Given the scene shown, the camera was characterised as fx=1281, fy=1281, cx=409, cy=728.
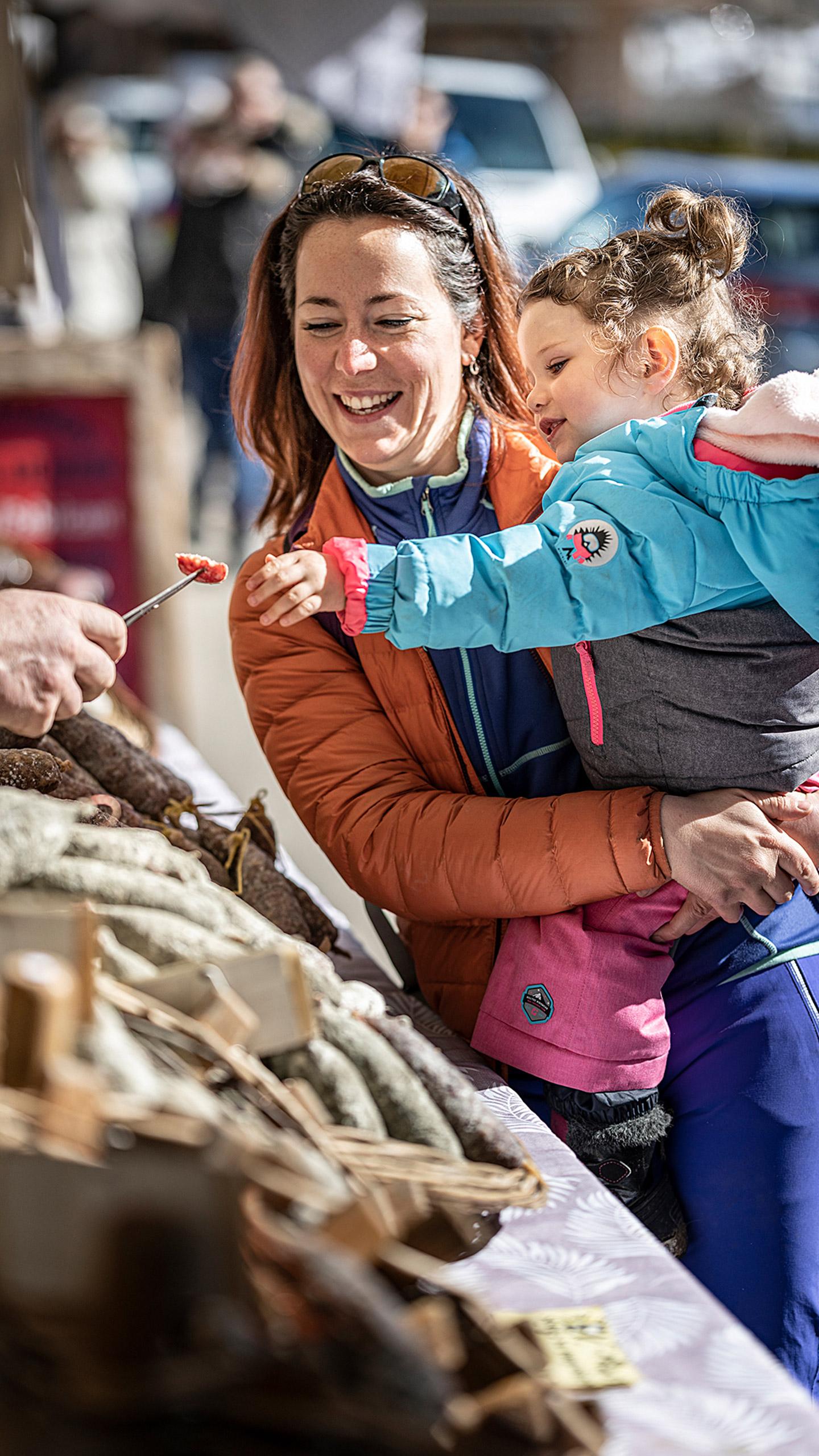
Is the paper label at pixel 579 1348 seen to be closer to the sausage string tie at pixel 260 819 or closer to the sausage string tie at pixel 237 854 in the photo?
the sausage string tie at pixel 237 854

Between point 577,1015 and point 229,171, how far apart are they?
6.85 meters

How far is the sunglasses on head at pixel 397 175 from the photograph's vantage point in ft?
5.97

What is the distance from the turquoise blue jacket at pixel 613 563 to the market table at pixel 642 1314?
576 millimetres

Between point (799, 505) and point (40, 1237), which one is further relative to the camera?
point (799, 505)

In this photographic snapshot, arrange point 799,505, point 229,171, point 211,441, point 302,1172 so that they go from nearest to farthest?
point 302,1172 → point 799,505 → point 229,171 → point 211,441

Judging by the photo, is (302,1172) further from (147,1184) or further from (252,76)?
(252,76)

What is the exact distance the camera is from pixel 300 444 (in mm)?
2029

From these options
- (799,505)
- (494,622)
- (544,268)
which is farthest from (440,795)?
(544,268)

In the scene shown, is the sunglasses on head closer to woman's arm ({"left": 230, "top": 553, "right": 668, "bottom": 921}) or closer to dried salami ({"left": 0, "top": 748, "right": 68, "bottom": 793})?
woman's arm ({"left": 230, "top": 553, "right": 668, "bottom": 921})

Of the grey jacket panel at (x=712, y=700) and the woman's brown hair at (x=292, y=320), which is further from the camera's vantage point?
the woman's brown hair at (x=292, y=320)

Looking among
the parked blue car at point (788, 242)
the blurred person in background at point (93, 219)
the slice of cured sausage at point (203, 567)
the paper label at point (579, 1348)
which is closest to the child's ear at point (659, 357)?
the slice of cured sausage at point (203, 567)

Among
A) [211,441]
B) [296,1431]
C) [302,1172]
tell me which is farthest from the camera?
[211,441]

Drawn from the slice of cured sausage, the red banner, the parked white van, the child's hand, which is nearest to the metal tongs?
the slice of cured sausage

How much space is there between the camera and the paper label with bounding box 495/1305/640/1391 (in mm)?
989
